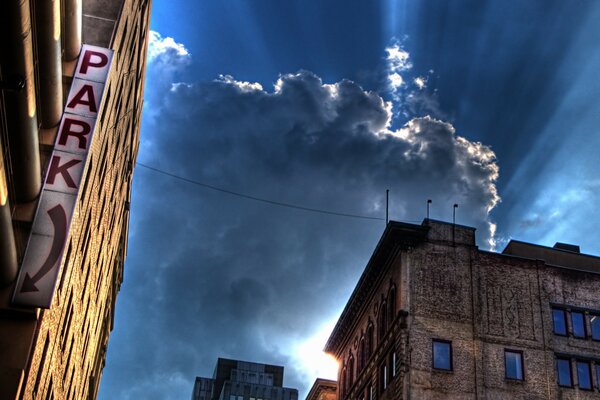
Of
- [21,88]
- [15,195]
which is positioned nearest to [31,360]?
[15,195]

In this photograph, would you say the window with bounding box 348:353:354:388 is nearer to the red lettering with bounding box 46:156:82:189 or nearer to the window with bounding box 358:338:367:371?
the window with bounding box 358:338:367:371

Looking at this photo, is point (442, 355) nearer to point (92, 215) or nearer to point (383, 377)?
point (383, 377)

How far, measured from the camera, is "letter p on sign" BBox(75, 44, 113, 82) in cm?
1991

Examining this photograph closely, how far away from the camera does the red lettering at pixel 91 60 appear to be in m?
20.1

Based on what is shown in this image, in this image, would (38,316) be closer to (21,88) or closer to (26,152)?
(26,152)

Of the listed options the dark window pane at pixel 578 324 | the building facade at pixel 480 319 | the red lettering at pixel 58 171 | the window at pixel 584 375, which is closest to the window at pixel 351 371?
the building facade at pixel 480 319

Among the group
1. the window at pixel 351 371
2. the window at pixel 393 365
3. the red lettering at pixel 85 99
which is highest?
the window at pixel 351 371

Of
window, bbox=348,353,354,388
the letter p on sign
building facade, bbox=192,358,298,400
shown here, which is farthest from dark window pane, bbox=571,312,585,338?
Answer: building facade, bbox=192,358,298,400

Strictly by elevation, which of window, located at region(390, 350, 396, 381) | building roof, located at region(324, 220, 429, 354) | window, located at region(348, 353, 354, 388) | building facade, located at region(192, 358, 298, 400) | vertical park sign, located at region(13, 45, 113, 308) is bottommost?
vertical park sign, located at region(13, 45, 113, 308)

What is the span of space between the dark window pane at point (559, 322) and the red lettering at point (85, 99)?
34.2 m

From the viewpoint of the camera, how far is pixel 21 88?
561 inches

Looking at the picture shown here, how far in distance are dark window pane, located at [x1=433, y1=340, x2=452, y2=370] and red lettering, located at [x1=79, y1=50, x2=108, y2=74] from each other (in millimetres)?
28318

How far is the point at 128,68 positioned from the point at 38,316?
18.6m

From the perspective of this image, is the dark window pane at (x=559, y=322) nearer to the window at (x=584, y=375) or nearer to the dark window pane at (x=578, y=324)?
the dark window pane at (x=578, y=324)
